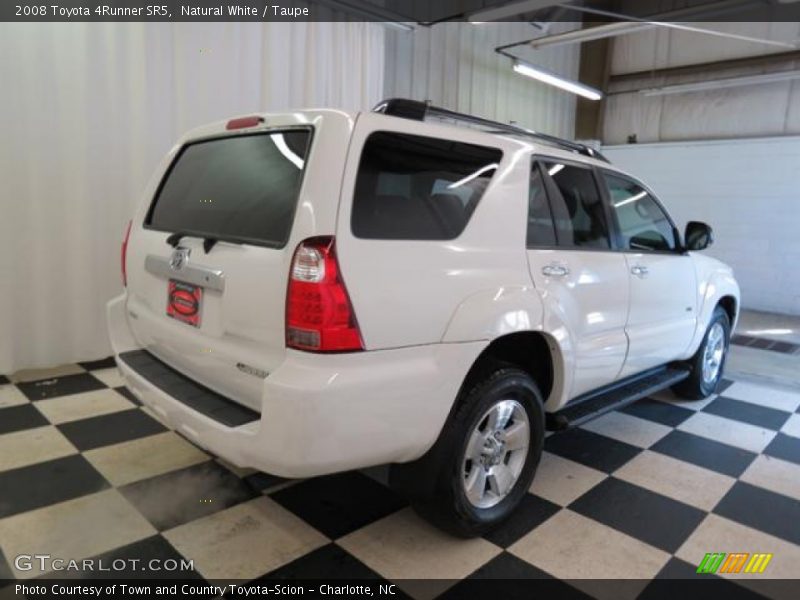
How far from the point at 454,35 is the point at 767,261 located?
17.1 ft

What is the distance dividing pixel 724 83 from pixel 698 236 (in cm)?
559

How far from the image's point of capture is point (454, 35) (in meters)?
6.75

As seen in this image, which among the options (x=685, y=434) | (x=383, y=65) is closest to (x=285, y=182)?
(x=685, y=434)

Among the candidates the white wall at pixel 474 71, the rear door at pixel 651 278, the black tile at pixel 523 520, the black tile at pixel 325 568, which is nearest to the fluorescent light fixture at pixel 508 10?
the white wall at pixel 474 71

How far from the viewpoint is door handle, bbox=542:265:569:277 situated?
2.28 meters

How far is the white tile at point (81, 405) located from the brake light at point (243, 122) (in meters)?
1.97

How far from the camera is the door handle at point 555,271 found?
89.8 inches

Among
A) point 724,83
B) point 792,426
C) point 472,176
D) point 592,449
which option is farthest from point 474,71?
point 472,176

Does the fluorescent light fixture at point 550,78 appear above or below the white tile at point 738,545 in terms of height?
above

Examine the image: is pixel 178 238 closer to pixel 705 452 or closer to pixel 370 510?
pixel 370 510

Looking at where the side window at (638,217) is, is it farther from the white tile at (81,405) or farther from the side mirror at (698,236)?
the white tile at (81,405)

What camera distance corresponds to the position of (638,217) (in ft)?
10.3

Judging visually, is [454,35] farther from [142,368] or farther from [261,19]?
[142,368]

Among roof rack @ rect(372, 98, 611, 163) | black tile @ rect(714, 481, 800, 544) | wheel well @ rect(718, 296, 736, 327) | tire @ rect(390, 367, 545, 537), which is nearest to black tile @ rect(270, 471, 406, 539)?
tire @ rect(390, 367, 545, 537)
